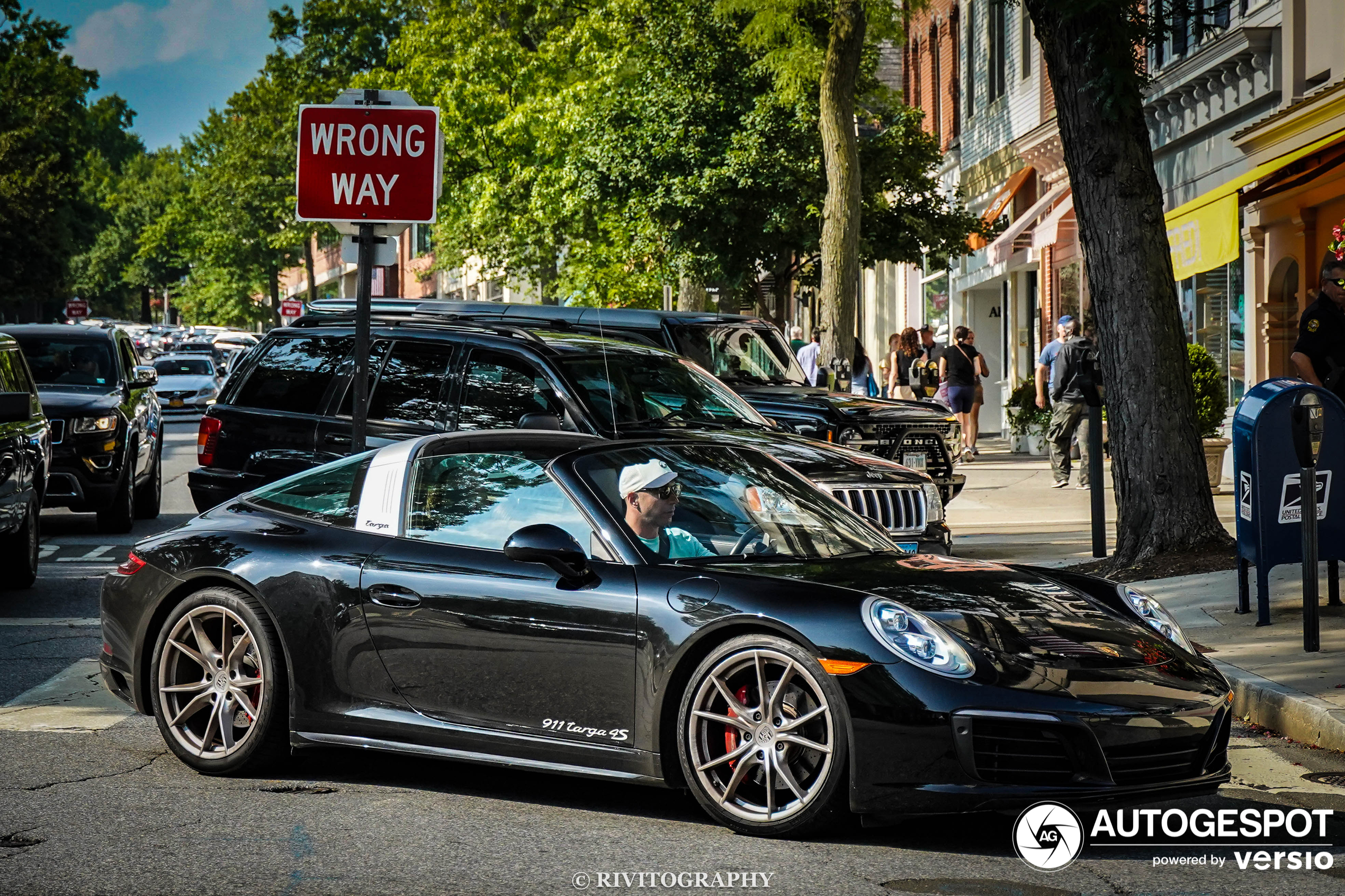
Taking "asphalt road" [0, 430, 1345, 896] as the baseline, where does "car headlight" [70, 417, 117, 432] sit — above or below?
above

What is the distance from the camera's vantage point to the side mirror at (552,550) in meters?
5.72

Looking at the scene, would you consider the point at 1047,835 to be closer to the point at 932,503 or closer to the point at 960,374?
the point at 932,503

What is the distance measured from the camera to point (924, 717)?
5152mm

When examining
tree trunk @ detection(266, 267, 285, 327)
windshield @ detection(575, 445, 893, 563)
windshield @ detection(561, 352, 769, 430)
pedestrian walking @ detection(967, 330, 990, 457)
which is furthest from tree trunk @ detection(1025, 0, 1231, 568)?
tree trunk @ detection(266, 267, 285, 327)

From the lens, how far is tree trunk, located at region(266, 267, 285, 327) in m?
88.6

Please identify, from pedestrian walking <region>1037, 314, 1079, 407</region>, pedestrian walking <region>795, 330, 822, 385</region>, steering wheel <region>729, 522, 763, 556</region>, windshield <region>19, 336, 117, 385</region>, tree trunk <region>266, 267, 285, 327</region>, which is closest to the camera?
steering wheel <region>729, 522, 763, 556</region>

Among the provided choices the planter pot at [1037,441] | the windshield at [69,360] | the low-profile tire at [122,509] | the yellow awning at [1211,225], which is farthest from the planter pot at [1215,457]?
the windshield at [69,360]

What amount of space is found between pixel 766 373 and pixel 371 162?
21.1 ft

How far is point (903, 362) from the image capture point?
26.2 metres

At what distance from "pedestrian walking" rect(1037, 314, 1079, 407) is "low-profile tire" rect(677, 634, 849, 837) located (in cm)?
1541

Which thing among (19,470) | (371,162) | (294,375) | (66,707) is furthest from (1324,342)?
(19,470)

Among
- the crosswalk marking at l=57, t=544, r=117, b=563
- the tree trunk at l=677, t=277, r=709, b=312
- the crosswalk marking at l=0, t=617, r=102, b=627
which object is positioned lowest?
the crosswalk marking at l=0, t=617, r=102, b=627

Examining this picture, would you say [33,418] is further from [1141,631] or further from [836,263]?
[836,263]

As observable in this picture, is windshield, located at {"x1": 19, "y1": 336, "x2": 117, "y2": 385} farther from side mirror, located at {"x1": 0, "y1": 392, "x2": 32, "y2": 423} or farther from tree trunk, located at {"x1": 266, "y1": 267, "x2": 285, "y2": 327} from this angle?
tree trunk, located at {"x1": 266, "y1": 267, "x2": 285, "y2": 327}
